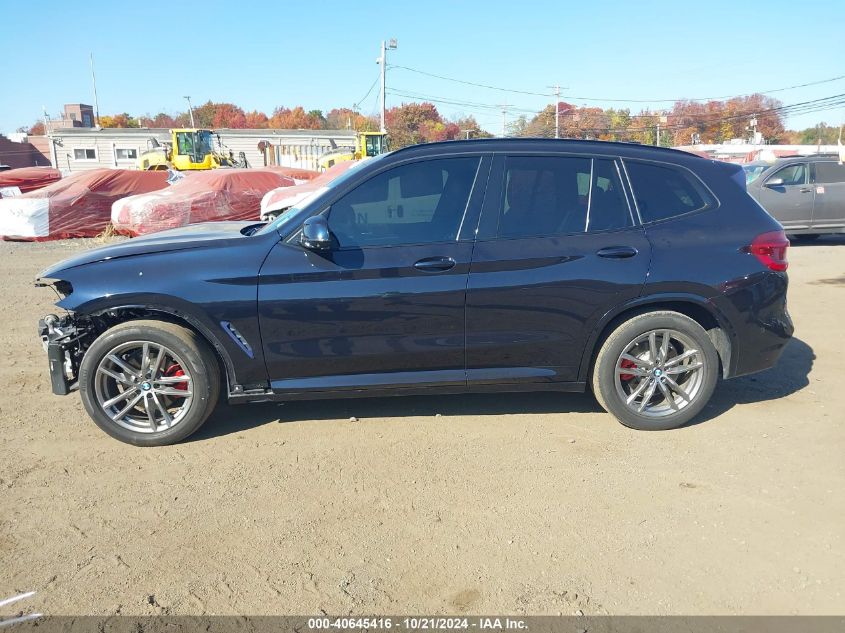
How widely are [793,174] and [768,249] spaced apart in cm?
1038

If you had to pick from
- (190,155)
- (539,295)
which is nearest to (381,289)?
(539,295)

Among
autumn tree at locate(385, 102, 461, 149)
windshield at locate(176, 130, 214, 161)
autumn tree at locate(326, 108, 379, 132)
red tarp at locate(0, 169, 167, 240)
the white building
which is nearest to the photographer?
red tarp at locate(0, 169, 167, 240)

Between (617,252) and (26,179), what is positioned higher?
(26,179)

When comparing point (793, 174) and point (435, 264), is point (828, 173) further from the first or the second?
point (435, 264)

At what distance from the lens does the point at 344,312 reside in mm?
3961

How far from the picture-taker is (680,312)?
4320mm

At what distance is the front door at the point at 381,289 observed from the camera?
13.0 feet

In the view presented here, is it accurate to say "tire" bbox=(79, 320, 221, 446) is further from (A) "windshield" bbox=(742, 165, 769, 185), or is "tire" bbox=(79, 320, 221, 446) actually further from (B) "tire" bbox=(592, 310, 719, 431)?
(A) "windshield" bbox=(742, 165, 769, 185)

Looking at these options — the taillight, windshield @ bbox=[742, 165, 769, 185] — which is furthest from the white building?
the taillight

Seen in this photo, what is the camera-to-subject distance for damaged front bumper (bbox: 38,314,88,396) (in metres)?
4.09

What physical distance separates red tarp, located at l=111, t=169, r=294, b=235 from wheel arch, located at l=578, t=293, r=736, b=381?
11751 millimetres

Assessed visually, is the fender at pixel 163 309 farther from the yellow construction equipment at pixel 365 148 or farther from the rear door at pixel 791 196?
the yellow construction equipment at pixel 365 148

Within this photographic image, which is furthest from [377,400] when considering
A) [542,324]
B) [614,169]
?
[614,169]

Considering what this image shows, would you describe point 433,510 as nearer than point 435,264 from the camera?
Yes
